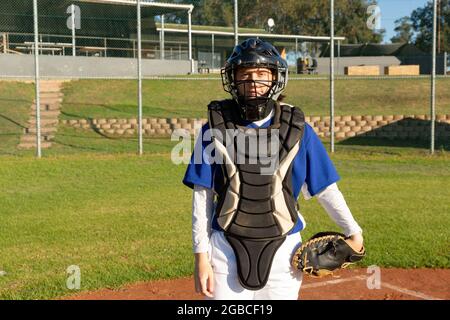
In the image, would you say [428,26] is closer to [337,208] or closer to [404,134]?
[404,134]

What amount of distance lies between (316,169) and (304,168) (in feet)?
0.21

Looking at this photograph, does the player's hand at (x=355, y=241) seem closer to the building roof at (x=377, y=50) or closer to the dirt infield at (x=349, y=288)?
the dirt infield at (x=349, y=288)

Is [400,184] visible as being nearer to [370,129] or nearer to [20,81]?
[370,129]

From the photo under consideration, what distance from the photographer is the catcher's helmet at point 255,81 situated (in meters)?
3.05

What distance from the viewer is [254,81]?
121 inches

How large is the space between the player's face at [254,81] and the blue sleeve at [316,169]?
13.6 inches

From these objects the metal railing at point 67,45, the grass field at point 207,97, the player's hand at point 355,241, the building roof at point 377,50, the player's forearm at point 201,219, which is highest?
the building roof at point 377,50

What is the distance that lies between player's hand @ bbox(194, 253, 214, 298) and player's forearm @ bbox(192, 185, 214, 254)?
0.04 m

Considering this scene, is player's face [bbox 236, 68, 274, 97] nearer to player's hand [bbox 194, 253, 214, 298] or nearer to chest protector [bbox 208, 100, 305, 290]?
chest protector [bbox 208, 100, 305, 290]

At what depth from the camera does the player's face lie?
10.0ft

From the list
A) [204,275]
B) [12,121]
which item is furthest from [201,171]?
[12,121]

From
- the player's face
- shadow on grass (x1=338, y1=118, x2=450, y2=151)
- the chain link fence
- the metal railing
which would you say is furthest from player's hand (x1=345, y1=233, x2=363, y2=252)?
the metal railing

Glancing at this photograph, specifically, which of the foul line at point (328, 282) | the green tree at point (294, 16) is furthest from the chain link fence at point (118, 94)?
the foul line at point (328, 282)
